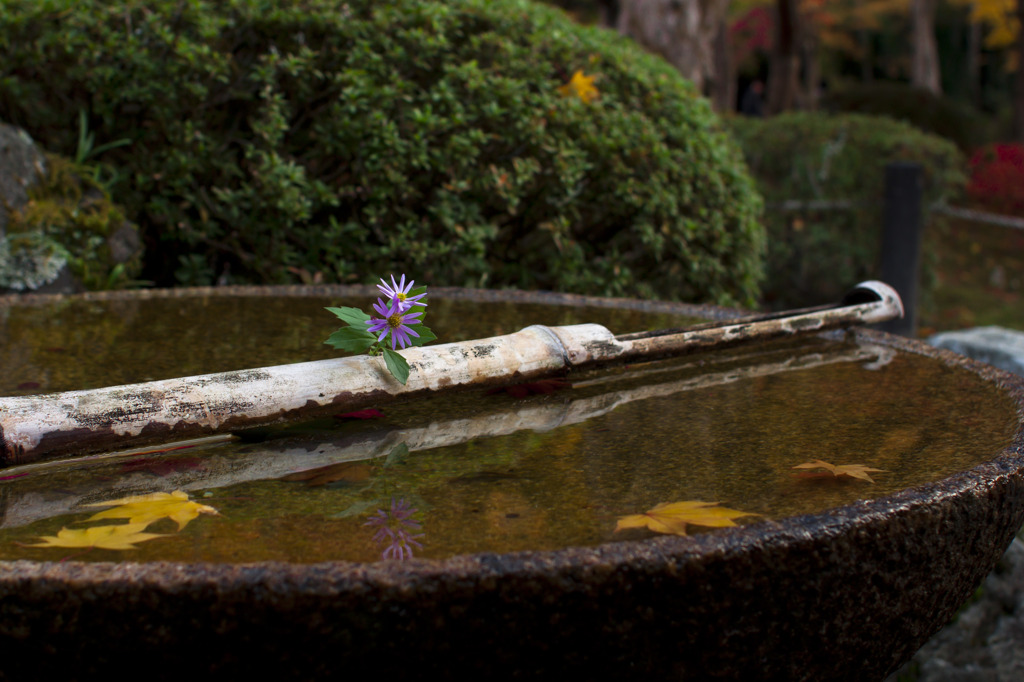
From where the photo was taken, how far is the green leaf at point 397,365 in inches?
55.8

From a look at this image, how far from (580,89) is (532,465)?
295cm

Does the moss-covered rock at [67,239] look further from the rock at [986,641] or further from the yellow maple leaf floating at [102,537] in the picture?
the rock at [986,641]

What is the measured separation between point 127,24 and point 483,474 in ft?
10.1

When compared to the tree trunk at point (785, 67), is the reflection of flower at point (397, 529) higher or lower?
lower

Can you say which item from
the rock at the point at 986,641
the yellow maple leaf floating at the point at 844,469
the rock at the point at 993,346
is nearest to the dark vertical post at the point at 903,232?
the rock at the point at 993,346

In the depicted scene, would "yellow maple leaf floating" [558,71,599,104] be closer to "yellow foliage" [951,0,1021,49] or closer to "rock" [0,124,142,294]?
"rock" [0,124,142,294]

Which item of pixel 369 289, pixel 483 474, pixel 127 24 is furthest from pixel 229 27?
pixel 483 474

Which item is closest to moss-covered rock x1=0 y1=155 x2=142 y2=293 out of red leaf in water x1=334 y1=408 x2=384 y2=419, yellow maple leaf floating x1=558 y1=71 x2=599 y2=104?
yellow maple leaf floating x1=558 y1=71 x2=599 y2=104

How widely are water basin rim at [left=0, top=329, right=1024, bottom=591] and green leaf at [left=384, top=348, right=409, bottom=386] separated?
50 cm

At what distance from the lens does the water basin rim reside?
0.91m

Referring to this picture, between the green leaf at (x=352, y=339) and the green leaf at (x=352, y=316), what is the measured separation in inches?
0.6

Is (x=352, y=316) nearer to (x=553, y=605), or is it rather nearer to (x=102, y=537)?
(x=102, y=537)

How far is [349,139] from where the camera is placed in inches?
139

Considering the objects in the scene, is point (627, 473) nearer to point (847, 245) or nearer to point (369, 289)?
point (369, 289)
